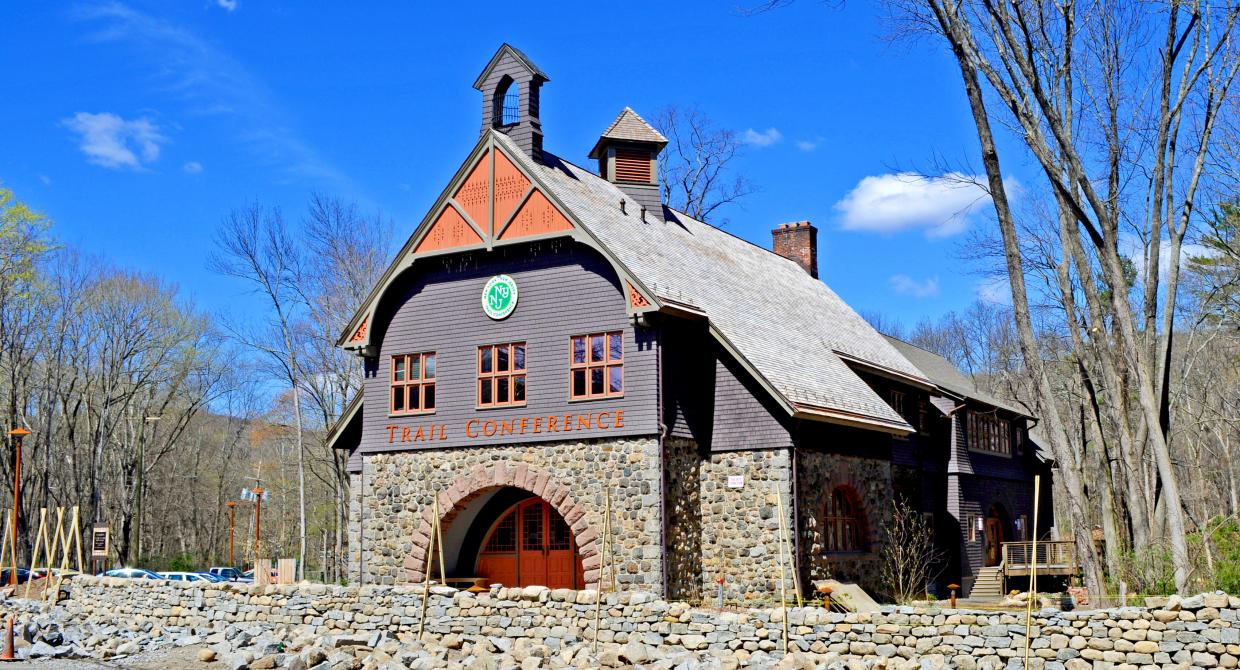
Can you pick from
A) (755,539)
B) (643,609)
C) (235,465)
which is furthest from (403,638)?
(235,465)

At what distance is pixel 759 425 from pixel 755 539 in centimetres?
231

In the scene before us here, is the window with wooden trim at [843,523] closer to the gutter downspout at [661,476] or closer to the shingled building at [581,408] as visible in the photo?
the shingled building at [581,408]

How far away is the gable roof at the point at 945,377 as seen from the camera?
34319 millimetres

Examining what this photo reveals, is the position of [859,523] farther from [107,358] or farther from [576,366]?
[107,358]

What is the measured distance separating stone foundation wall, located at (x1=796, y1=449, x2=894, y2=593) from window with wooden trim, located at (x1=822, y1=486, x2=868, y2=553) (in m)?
0.12

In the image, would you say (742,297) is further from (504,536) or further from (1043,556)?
(1043,556)

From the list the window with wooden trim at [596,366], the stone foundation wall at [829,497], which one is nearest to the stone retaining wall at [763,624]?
the window with wooden trim at [596,366]

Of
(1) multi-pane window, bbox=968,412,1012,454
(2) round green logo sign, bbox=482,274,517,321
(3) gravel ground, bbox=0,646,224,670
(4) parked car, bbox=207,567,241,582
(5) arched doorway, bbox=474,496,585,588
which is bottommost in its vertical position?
(4) parked car, bbox=207,567,241,582

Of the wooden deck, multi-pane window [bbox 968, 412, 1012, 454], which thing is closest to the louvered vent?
multi-pane window [bbox 968, 412, 1012, 454]

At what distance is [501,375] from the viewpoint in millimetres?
24109

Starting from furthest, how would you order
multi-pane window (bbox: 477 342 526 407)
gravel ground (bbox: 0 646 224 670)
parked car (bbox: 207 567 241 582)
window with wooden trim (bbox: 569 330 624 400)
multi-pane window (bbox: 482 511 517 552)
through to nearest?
parked car (bbox: 207 567 241 582)
multi-pane window (bbox: 482 511 517 552)
multi-pane window (bbox: 477 342 526 407)
window with wooden trim (bbox: 569 330 624 400)
gravel ground (bbox: 0 646 224 670)

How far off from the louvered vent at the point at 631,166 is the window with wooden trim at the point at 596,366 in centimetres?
773

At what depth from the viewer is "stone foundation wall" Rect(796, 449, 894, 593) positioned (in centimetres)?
2295

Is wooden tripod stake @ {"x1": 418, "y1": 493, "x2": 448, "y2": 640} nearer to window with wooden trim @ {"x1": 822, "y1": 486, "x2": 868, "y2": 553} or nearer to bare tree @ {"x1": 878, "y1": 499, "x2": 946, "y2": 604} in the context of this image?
window with wooden trim @ {"x1": 822, "y1": 486, "x2": 868, "y2": 553}
